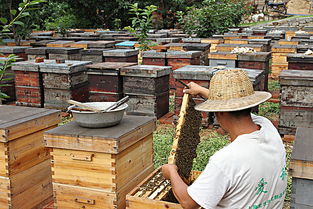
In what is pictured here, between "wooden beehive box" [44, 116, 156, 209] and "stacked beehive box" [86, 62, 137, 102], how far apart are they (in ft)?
10.9

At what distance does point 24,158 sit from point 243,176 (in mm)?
2348

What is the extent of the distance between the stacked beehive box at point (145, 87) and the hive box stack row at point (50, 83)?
99 centimetres

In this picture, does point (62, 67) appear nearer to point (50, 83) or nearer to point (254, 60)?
point (50, 83)

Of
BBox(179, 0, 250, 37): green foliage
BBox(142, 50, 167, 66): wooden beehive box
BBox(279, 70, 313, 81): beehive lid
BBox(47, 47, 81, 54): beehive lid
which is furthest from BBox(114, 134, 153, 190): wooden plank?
BBox(179, 0, 250, 37): green foliage

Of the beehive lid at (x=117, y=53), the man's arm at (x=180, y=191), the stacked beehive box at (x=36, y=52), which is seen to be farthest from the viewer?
the stacked beehive box at (x=36, y=52)

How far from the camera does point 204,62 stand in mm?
9953

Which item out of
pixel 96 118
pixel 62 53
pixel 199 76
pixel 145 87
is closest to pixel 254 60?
pixel 199 76

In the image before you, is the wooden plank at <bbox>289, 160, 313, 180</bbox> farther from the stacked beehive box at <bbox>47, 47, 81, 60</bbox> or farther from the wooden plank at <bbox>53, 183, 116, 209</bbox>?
the stacked beehive box at <bbox>47, 47, 81, 60</bbox>

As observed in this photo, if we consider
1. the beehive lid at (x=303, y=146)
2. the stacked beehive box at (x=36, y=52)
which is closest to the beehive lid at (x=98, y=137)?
the beehive lid at (x=303, y=146)

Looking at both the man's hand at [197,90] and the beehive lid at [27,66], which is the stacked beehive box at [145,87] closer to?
A: the beehive lid at [27,66]

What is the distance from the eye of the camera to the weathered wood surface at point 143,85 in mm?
6449

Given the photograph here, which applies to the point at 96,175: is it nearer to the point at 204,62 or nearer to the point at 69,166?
the point at 69,166

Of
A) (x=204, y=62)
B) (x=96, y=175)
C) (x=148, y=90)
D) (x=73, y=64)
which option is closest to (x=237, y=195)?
(x=96, y=175)

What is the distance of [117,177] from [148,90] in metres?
3.55
